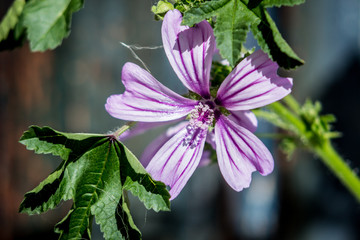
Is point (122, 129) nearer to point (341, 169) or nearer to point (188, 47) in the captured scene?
point (188, 47)

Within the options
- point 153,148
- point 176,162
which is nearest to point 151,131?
point 153,148

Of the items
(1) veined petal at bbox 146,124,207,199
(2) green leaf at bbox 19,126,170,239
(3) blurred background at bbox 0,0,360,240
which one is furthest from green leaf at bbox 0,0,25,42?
(3) blurred background at bbox 0,0,360,240

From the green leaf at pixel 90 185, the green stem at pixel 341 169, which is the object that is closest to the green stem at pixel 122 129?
the green leaf at pixel 90 185

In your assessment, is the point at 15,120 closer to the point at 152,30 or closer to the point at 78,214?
the point at 152,30

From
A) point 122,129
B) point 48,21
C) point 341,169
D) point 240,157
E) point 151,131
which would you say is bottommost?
point 151,131

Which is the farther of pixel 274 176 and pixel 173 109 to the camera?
pixel 274 176

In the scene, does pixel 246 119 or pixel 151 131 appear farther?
pixel 151 131

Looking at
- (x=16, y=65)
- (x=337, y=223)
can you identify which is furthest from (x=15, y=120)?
(x=337, y=223)
